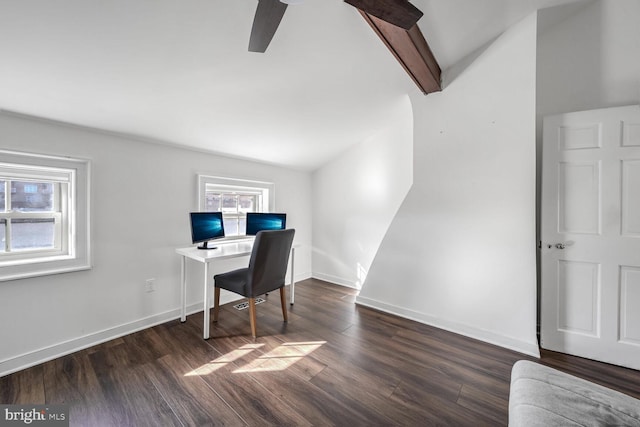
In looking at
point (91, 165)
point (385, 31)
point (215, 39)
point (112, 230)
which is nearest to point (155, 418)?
point (112, 230)

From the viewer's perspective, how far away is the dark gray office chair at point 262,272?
2.16m

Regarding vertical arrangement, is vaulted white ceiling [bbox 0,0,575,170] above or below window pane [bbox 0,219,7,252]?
above

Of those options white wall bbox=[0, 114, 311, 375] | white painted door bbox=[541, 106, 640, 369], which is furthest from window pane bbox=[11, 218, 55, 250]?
white painted door bbox=[541, 106, 640, 369]

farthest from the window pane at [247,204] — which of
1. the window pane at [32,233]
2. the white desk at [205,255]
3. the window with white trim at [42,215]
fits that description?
the window pane at [32,233]

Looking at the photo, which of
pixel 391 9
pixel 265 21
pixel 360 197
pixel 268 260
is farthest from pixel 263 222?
pixel 391 9

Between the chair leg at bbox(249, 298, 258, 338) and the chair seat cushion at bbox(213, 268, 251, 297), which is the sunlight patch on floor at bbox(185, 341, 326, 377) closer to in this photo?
the chair leg at bbox(249, 298, 258, 338)

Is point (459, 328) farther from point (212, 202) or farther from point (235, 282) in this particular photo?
point (212, 202)

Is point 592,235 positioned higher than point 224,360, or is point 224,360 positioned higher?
point 592,235

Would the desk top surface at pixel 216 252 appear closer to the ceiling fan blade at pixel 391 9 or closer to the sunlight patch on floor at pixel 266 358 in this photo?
the sunlight patch on floor at pixel 266 358

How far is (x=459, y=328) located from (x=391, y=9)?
97.3 inches

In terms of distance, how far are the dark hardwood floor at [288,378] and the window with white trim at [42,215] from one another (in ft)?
2.41

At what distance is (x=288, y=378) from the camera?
1.71m

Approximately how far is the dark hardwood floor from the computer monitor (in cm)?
85

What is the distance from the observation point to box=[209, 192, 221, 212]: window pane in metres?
2.91
